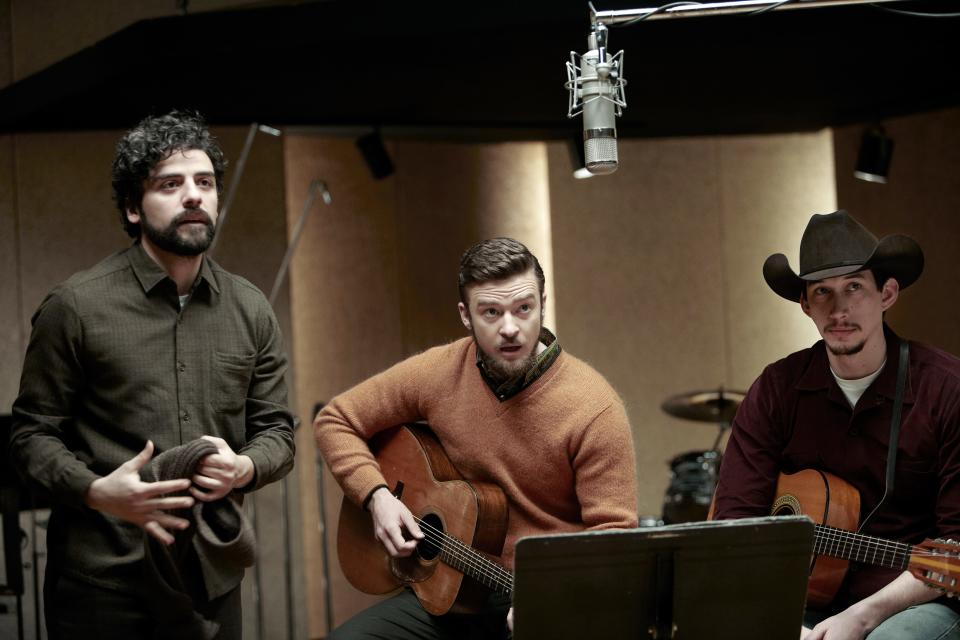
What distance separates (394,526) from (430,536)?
4.5 inches

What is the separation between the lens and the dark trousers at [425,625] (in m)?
3.28

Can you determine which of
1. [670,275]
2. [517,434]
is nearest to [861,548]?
[517,434]

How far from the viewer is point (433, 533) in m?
3.31

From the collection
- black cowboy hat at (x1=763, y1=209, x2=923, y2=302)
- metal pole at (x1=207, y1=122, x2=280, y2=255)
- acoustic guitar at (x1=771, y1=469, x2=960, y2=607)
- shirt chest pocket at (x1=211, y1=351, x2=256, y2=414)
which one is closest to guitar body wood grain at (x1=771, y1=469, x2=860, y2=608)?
acoustic guitar at (x1=771, y1=469, x2=960, y2=607)

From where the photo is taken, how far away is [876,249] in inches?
127

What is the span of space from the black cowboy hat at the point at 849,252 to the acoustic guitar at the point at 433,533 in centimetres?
115

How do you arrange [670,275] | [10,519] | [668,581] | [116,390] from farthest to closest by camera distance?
[670,275] → [10,519] → [116,390] → [668,581]

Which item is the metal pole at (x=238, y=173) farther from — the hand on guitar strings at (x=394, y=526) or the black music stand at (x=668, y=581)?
the black music stand at (x=668, y=581)

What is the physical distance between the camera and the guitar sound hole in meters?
3.30

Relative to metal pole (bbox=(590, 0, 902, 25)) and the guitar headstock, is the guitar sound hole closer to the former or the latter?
the guitar headstock

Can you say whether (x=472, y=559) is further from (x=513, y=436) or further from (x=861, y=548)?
(x=861, y=548)

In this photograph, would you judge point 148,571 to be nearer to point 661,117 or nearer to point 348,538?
point 348,538

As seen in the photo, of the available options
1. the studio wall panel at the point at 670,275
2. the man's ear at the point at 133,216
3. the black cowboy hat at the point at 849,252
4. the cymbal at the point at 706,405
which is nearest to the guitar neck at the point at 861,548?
the black cowboy hat at the point at 849,252

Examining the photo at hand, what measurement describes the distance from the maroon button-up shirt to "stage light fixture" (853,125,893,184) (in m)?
3.72
